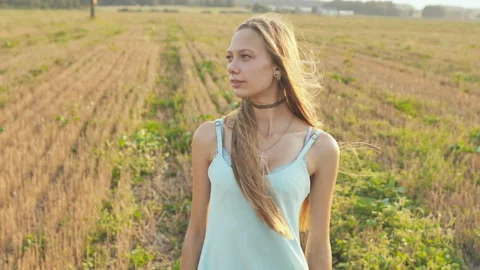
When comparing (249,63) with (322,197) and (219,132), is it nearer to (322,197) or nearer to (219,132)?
(219,132)

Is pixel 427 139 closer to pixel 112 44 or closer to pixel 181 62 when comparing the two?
pixel 181 62

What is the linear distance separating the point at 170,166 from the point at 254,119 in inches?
205

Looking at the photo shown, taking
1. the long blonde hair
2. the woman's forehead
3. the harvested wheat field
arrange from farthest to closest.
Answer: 1. the harvested wheat field
2. the woman's forehead
3. the long blonde hair

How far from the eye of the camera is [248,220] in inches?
82.6

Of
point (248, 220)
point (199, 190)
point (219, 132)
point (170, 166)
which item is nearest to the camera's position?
point (248, 220)

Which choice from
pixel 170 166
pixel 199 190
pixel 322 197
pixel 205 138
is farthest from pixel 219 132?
pixel 170 166

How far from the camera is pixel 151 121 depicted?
953 cm

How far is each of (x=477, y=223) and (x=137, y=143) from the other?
4.76 m

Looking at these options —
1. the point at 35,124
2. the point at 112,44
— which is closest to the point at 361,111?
the point at 35,124

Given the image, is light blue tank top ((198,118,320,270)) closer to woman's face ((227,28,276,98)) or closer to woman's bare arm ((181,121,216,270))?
woman's bare arm ((181,121,216,270))

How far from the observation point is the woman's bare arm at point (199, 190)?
2.21 meters

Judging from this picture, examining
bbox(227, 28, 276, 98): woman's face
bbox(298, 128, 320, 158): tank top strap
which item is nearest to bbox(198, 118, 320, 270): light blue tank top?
bbox(298, 128, 320, 158): tank top strap

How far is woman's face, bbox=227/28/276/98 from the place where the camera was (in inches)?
84.5

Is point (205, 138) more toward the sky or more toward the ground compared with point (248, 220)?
more toward the sky
